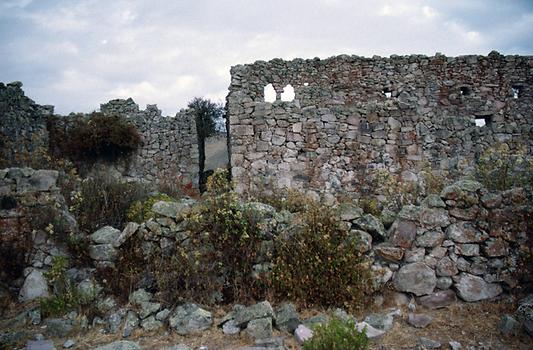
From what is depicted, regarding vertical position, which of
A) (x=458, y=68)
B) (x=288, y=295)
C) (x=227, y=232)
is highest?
(x=458, y=68)

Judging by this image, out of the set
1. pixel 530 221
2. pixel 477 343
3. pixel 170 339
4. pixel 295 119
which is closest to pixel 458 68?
pixel 295 119

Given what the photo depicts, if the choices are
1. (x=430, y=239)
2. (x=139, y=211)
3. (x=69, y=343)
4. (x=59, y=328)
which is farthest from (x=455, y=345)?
(x=139, y=211)

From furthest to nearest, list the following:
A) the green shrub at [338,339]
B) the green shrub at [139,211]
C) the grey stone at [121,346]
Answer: the green shrub at [139,211] → the grey stone at [121,346] → the green shrub at [338,339]

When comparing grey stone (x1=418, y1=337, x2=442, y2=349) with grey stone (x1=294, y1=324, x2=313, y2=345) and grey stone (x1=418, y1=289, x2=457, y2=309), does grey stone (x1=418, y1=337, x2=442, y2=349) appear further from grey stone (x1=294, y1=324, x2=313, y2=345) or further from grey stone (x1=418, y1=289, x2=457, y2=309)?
grey stone (x1=294, y1=324, x2=313, y2=345)

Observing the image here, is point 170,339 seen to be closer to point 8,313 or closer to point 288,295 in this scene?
point 288,295

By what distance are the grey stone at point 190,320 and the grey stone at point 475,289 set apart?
306cm

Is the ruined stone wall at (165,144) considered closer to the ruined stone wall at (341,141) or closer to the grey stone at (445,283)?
the ruined stone wall at (341,141)

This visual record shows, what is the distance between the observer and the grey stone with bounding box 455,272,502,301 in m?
4.59

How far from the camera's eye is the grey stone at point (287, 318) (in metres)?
4.15

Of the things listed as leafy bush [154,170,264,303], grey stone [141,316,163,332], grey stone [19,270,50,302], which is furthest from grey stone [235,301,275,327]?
grey stone [19,270,50,302]

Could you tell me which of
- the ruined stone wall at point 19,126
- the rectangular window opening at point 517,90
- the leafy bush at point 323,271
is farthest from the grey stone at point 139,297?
the rectangular window opening at point 517,90

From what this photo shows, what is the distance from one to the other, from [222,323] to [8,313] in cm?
269

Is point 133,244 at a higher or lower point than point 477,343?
higher

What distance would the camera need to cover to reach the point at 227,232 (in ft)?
16.0
